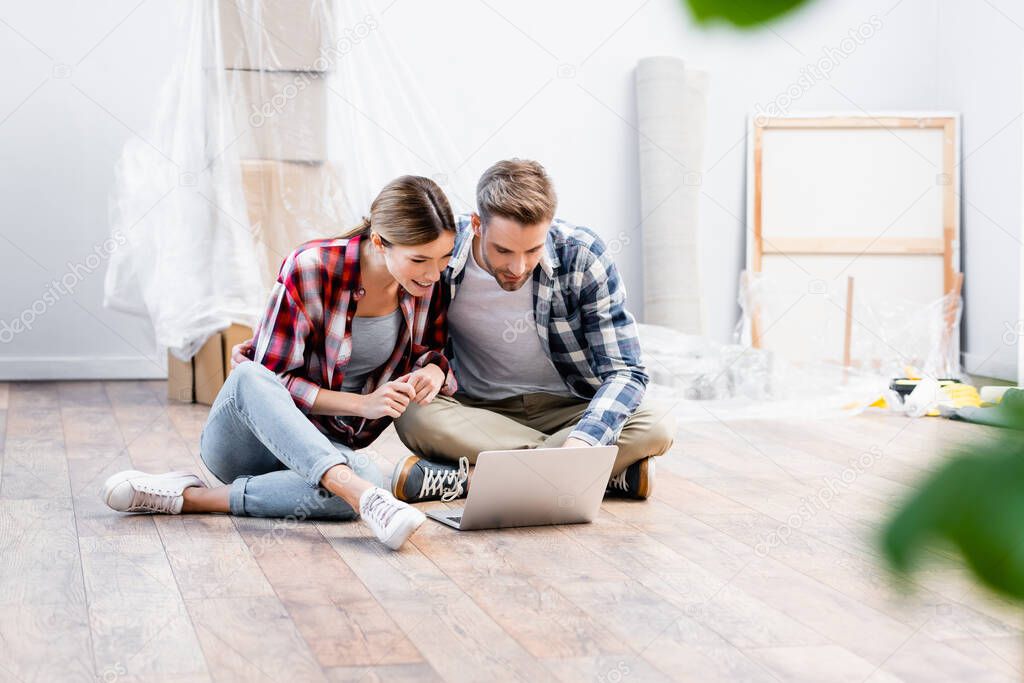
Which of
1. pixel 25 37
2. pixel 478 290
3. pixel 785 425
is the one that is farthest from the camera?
pixel 25 37

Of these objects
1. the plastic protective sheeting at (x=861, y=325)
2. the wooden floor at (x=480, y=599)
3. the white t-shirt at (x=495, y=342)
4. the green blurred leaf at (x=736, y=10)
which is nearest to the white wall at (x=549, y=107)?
the plastic protective sheeting at (x=861, y=325)

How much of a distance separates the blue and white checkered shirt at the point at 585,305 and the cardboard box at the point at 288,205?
1323mm

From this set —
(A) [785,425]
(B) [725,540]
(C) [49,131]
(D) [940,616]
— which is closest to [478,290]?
(B) [725,540]

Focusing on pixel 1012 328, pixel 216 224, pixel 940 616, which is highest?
pixel 216 224

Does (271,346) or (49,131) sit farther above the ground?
(49,131)

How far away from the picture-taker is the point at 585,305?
1.99m

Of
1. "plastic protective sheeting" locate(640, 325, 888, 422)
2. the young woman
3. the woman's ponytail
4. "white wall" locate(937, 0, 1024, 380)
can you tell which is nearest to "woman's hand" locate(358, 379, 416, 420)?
the young woman

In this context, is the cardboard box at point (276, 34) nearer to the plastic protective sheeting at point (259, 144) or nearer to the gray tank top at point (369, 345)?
the plastic protective sheeting at point (259, 144)

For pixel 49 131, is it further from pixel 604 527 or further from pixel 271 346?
pixel 604 527

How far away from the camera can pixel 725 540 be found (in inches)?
71.2

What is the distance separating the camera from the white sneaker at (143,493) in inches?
74.0

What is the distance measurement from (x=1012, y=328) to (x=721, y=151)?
4.06 feet

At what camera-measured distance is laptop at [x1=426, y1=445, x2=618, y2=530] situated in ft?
5.71

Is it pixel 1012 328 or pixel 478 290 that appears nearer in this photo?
pixel 478 290
